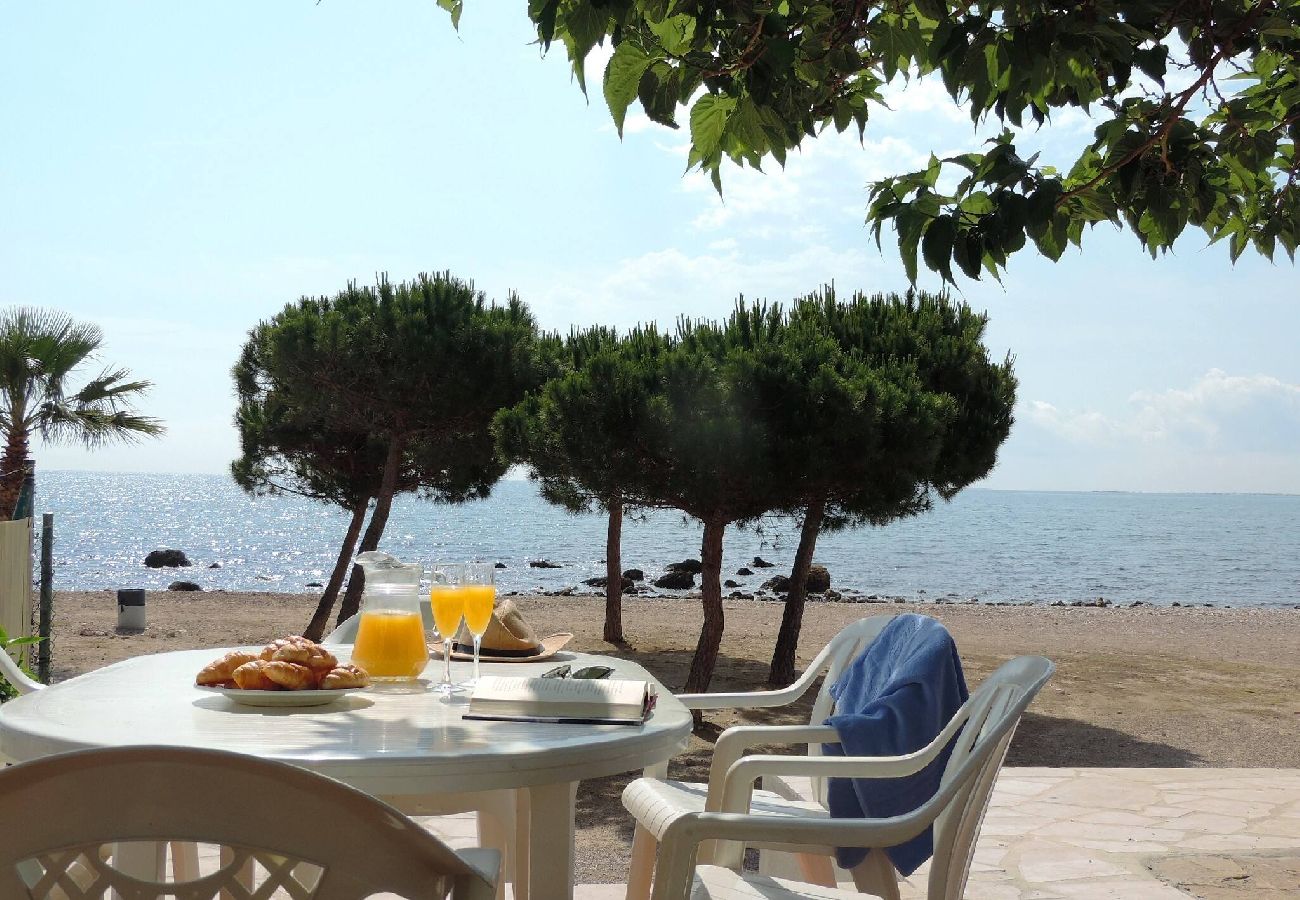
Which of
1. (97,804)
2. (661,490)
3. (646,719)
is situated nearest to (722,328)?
(661,490)

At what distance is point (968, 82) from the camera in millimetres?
1987

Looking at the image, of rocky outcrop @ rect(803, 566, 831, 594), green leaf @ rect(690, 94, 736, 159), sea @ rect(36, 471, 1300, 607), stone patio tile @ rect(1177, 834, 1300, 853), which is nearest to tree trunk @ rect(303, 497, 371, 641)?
sea @ rect(36, 471, 1300, 607)

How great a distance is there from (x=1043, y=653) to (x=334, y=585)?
7.73 m

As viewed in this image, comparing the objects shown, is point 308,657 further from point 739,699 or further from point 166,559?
point 166,559

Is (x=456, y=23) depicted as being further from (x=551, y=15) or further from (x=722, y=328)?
(x=722, y=328)

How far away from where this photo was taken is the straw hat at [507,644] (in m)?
2.89

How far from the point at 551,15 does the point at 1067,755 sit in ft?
22.8

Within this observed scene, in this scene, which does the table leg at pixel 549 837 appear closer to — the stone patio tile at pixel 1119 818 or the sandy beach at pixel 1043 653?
the sandy beach at pixel 1043 653

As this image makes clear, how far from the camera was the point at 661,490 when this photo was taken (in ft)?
29.2

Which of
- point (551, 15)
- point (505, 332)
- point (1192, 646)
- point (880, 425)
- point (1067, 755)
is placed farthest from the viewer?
point (1192, 646)

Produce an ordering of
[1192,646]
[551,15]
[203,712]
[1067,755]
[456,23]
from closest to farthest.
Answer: [551,15]
[456,23]
[203,712]
[1067,755]
[1192,646]

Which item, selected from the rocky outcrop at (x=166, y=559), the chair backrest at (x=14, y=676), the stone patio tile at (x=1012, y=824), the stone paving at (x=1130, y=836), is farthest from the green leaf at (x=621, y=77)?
the rocky outcrop at (x=166, y=559)

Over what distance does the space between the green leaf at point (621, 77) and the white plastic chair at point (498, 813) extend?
3.68ft

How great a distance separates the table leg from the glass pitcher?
61 cm
